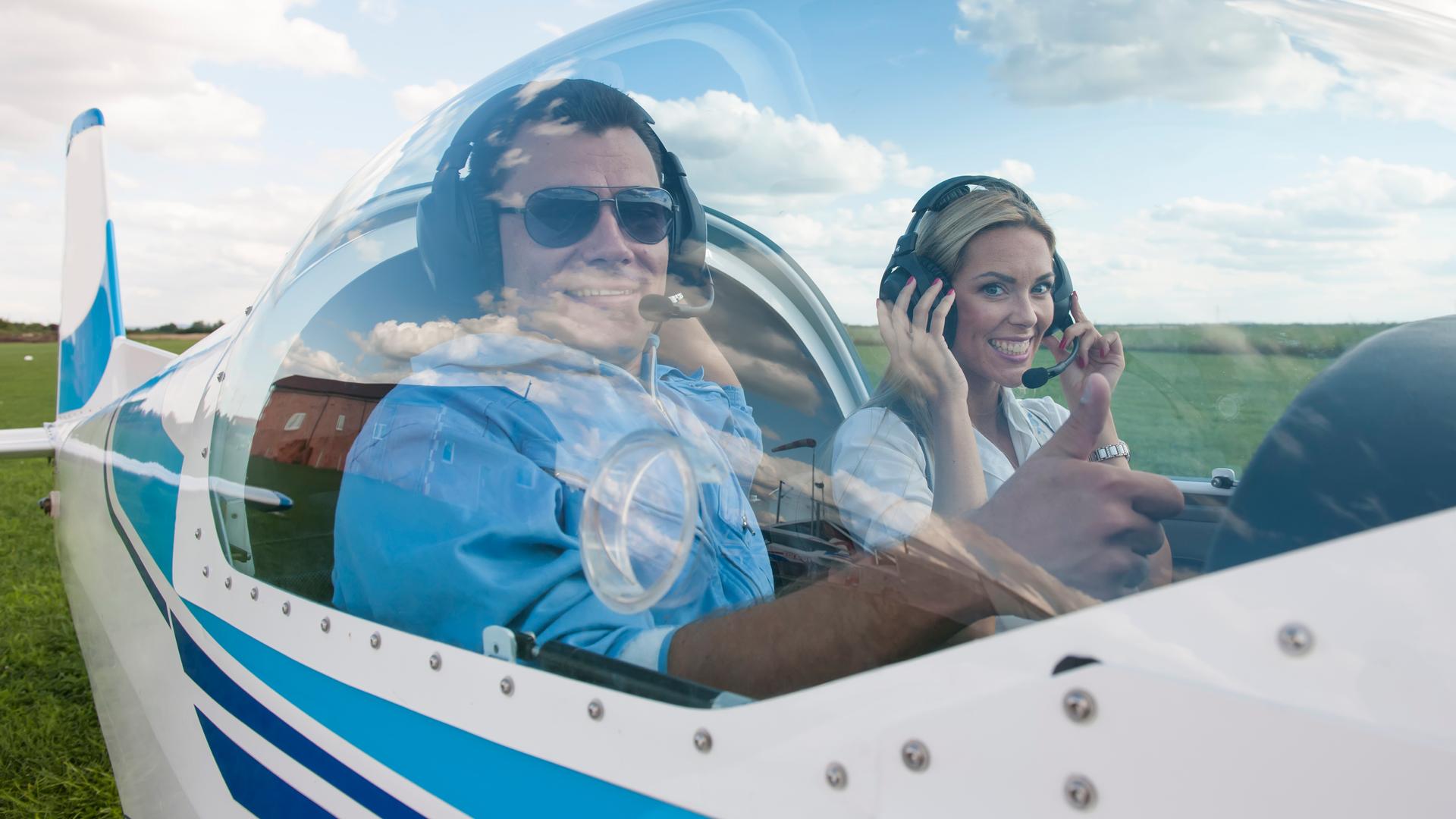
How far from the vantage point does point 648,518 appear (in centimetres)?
113

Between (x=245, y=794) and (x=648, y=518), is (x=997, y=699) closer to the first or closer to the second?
(x=648, y=518)

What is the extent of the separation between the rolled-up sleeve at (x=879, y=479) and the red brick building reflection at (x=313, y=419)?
69 centimetres

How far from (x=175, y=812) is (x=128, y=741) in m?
0.49

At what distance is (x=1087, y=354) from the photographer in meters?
1.07

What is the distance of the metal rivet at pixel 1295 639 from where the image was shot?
0.66 metres

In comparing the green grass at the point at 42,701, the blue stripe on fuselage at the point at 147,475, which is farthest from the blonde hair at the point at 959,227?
the green grass at the point at 42,701

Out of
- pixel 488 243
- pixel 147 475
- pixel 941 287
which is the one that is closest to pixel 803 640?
pixel 941 287

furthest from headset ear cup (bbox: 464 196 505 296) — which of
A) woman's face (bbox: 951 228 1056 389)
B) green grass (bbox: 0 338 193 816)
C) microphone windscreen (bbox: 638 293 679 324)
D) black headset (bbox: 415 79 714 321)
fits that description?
green grass (bbox: 0 338 193 816)

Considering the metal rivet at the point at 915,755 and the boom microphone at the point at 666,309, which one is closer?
the metal rivet at the point at 915,755

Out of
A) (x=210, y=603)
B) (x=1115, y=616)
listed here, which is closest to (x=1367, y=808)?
(x=1115, y=616)

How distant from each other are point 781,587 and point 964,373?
33 centimetres

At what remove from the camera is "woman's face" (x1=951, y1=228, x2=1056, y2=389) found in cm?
110

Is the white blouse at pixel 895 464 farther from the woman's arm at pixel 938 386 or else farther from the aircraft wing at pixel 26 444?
the aircraft wing at pixel 26 444

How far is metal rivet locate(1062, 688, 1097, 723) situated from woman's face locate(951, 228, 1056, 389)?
46cm
